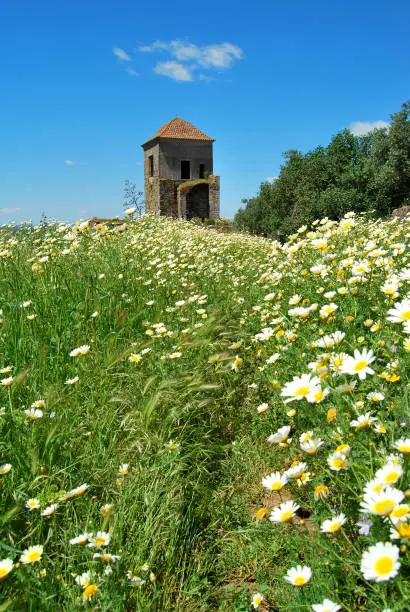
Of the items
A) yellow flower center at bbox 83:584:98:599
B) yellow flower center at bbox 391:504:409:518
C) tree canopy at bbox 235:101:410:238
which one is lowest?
A: yellow flower center at bbox 83:584:98:599

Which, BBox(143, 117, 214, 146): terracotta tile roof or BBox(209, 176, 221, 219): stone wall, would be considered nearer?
BBox(209, 176, 221, 219): stone wall

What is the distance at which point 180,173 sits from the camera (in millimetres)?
37625

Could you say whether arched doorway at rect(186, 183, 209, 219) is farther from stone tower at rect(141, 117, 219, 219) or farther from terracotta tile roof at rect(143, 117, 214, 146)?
terracotta tile roof at rect(143, 117, 214, 146)

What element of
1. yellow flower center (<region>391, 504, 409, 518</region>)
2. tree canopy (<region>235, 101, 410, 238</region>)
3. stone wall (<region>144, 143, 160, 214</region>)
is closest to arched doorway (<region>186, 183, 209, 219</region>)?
stone wall (<region>144, 143, 160, 214</region>)

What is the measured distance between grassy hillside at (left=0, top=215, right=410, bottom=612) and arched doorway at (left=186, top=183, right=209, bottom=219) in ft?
101

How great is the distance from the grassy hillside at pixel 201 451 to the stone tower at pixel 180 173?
3073cm

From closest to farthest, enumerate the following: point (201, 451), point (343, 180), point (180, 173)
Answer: point (201, 451)
point (343, 180)
point (180, 173)

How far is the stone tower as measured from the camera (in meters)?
34.8

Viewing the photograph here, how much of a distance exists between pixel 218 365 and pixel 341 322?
0.90m

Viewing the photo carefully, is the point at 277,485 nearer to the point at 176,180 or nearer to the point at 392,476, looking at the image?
the point at 392,476

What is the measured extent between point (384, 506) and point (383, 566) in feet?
0.45

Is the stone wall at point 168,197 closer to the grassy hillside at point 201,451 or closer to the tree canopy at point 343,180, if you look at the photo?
the tree canopy at point 343,180

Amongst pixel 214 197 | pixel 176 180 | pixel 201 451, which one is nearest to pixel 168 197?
pixel 176 180

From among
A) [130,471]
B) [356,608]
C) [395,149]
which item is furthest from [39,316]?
[395,149]
